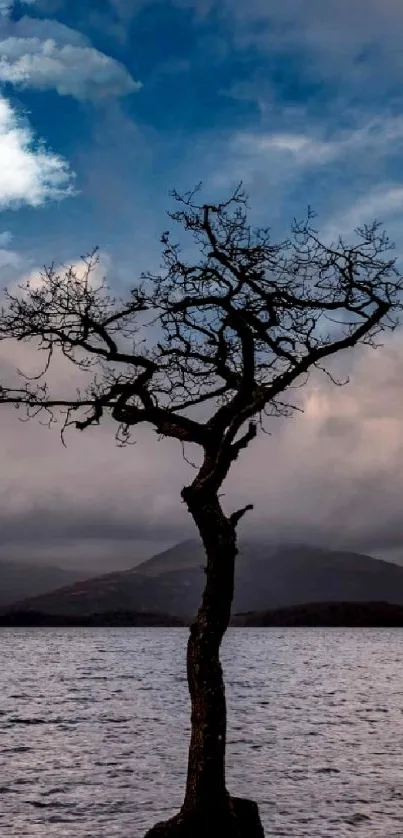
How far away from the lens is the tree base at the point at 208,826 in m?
16.3

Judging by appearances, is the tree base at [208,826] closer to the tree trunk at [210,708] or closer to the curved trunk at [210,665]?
the tree trunk at [210,708]

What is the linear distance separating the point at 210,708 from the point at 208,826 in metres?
2.06

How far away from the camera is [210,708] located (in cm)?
1686

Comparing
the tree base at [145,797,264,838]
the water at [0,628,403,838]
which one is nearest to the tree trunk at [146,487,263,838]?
the tree base at [145,797,264,838]

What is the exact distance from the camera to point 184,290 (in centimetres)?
1758

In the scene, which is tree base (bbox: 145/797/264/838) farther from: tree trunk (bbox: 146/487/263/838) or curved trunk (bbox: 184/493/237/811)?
curved trunk (bbox: 184/493/237/811)

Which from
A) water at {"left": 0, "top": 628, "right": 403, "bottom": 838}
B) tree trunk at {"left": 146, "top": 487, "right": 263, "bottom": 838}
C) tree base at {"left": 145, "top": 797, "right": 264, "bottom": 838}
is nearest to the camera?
tree base at {"left": 145, "top": 797, "right": 264, "bottom": 838}

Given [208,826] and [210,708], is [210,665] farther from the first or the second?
[208,826]

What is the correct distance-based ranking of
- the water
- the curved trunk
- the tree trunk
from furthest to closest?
1. the water
2. the curved trunk
3. the tree trunk

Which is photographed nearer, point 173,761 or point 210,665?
point 210,665

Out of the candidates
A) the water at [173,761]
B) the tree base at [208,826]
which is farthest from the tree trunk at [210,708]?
the water at [173,761]

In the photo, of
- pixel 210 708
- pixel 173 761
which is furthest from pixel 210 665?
pixel 173 761

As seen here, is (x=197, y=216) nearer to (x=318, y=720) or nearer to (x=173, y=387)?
(x=173, y=387)

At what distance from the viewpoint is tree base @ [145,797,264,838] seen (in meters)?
16.3
